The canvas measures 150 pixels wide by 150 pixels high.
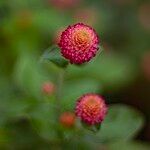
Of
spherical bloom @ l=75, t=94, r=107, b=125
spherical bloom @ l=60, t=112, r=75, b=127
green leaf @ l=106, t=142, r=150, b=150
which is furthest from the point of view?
green leaf @ l=106, t=142, r=150, b=150

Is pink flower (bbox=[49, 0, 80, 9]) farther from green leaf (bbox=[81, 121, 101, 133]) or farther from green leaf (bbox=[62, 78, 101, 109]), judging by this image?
green leaf (bbox=[81, 121, 101, 133])

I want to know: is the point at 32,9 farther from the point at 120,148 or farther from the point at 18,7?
the point at 120,148

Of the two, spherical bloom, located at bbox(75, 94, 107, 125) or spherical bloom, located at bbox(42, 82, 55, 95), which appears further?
spherical bloom, located at bbox(42, 82, 55, 95)

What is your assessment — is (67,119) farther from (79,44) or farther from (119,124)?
(79,44)

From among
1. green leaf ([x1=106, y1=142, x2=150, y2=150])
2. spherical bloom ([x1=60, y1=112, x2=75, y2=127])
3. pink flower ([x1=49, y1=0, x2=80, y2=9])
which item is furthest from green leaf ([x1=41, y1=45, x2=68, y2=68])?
pink flower ([x1=49, y1=0, x2=80, y2=9])

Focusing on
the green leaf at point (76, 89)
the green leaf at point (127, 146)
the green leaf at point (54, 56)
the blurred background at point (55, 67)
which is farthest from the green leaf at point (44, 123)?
the green leaf at point (127, 146)

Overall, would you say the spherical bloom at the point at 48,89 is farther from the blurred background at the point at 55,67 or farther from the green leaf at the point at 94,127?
the green leaf at the point at 94,127

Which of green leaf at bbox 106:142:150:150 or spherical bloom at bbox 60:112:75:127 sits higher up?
spherical bloom at bbox 60:112:75:127
